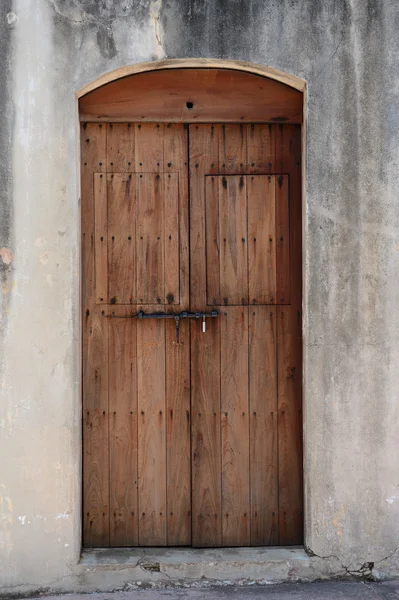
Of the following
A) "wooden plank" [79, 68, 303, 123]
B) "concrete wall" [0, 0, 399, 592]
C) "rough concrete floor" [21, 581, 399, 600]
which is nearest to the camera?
"rough concrete floor" [21, 581, 399, 600]

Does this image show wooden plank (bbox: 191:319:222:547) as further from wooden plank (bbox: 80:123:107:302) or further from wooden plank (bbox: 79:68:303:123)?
wooden plank (bbox: 79:68:303:123)

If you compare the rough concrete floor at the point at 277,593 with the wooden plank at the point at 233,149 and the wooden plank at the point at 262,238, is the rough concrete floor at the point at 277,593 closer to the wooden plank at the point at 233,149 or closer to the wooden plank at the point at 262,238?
the wooden plank at the point at 262,238

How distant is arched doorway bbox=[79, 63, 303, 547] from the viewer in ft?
12.6

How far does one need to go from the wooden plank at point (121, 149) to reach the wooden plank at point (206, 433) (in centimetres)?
111

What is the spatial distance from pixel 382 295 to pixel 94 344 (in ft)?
6.01

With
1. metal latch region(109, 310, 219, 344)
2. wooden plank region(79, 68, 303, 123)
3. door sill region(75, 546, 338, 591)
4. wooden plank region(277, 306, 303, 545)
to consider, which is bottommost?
door sill region(75, 546, 338, 591)

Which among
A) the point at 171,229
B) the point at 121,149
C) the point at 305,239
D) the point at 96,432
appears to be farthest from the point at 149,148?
the point at 96,432

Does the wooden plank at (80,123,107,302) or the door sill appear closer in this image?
the door sill

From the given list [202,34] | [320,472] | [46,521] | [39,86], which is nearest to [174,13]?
[202,34]

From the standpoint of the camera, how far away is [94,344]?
3840mm

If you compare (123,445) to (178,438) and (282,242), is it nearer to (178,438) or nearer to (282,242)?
(178,438)

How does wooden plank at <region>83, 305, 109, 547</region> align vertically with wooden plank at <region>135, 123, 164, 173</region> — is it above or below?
below

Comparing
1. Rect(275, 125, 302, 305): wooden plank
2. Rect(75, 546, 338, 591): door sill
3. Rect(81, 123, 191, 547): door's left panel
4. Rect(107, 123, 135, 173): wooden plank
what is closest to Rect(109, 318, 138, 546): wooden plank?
Rect(81, 123, 191, 547): door's left panel

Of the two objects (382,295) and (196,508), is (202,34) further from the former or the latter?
(196,508)
